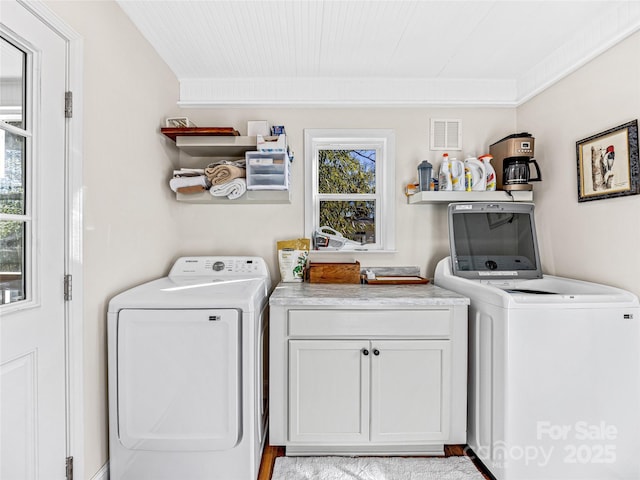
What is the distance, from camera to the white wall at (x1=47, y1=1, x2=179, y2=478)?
1.56m

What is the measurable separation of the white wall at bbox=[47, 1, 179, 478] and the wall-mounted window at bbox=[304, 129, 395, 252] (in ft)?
3.78

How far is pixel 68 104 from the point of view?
145 cm

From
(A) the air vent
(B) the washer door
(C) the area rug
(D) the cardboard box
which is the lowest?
(C) the area rug

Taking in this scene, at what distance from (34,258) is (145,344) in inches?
22.8

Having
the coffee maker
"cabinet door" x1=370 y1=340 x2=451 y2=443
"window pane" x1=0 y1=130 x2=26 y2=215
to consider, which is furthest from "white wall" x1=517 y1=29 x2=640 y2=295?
"window pane" x1=0 y1=130 x2=26 y2=215

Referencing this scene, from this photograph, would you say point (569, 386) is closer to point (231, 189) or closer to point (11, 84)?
point (231, 189)

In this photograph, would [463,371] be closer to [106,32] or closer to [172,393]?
[172,393]

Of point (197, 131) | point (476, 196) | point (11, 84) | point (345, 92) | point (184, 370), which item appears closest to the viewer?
point (11, 84)

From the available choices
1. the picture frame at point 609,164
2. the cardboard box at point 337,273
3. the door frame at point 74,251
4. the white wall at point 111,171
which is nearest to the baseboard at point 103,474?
the white wall at point 111,171

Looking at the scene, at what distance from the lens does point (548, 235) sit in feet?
7.82

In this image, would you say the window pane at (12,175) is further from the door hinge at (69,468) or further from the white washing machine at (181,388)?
the door hinge at (69,468)

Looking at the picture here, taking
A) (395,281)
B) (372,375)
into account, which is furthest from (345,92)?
(372,375)

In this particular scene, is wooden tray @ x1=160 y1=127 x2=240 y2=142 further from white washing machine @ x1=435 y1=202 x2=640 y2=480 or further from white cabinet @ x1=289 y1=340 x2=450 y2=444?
white washing machine @ x1=435 y1=202 x2=640 y2=480

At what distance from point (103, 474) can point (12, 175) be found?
1.40 meters
